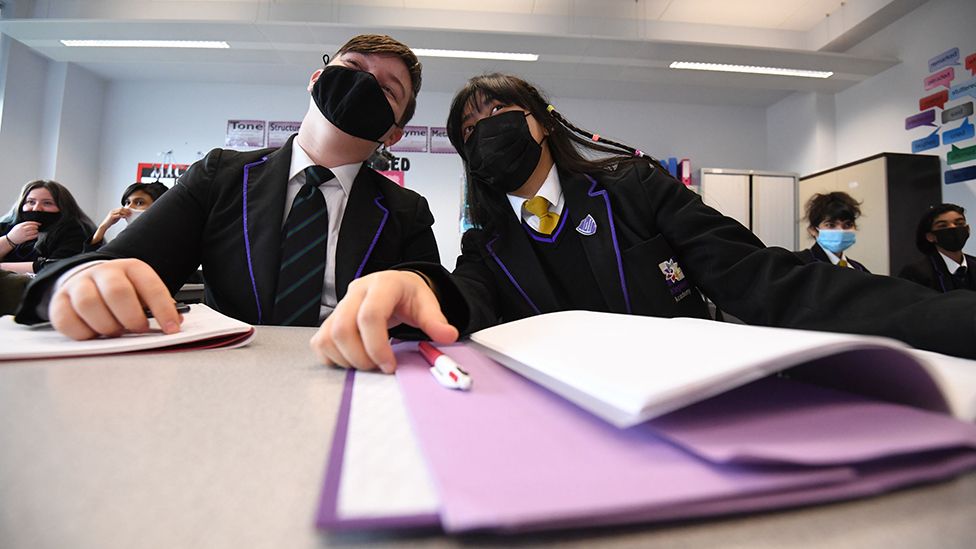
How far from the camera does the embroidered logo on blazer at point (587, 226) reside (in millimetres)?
748

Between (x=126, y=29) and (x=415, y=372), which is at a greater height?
(x=126, y=29)

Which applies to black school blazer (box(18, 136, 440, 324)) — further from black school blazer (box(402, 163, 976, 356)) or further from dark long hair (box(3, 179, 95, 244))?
dark long hair (box(3, 179, 95, 244))

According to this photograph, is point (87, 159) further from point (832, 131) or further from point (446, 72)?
point (832, 131)

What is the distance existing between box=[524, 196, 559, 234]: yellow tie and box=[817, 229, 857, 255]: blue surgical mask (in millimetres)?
2566

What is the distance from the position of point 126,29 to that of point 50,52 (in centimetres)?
100

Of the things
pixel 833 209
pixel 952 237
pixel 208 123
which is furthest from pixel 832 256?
pixel 208 123

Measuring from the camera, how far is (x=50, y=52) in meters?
3.06

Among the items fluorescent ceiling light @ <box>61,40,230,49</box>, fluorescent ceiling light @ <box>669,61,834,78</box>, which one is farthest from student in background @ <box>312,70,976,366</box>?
fluorescent ceiling light @ <box>61,40,230,49</box>

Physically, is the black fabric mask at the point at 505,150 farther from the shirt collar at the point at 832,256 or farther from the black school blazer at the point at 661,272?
the shirt collar at the point at 832,256

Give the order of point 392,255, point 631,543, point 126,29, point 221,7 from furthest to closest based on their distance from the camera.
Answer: point 221,7
point 126,29
point 392,255
point 631,543

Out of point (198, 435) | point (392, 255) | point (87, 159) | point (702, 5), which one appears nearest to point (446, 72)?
point (702, 5)

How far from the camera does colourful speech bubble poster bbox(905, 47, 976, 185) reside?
2508 mm

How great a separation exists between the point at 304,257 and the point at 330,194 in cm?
15

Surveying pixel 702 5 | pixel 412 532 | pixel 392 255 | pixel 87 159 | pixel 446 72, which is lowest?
pixel 412 532
